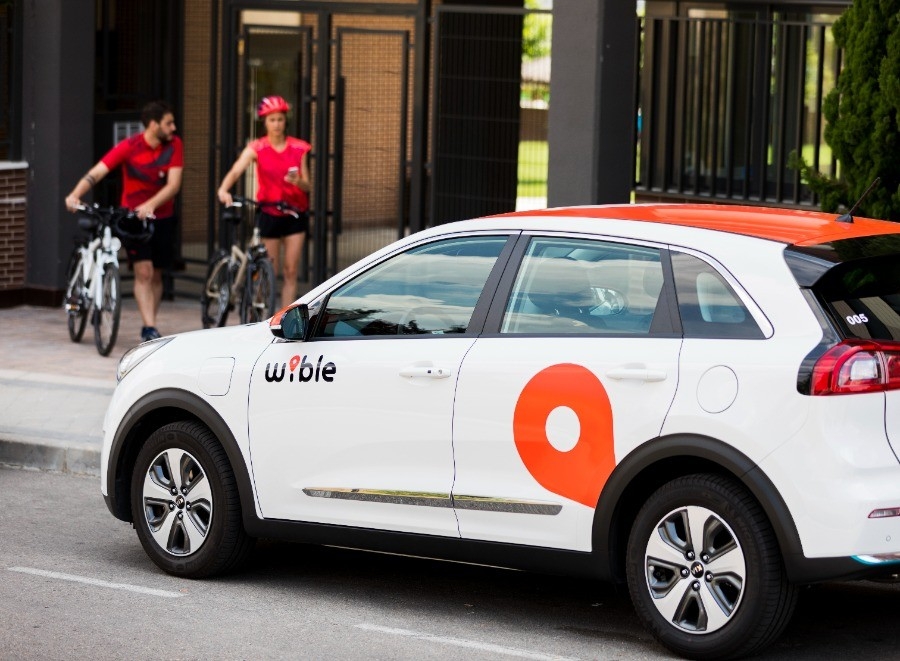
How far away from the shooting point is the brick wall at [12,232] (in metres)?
15.3

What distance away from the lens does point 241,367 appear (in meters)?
7.11

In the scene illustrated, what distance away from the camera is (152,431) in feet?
24.8

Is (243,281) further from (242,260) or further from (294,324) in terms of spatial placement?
(294,324)

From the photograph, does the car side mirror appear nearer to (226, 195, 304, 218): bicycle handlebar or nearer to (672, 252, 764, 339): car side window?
→ (672, 252, 764, 339): car side window

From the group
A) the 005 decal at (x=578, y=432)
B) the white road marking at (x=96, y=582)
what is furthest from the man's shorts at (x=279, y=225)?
the 005 decal at (x=578, y=432)

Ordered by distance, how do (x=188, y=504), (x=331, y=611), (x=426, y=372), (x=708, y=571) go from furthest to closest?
(x=188, y=504), (x=331, y=611), (x=426, y=372), (x=708, y=571)

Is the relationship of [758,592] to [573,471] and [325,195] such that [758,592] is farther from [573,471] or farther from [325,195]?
[325,195]

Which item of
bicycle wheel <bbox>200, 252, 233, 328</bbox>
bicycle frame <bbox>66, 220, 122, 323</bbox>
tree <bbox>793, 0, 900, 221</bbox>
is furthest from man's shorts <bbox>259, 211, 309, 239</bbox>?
tree <bbox>793, 0, 900, 221</bbox>

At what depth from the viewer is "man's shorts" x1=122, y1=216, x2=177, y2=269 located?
43.1ft

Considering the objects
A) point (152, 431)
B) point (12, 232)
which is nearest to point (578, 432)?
point (152, 431)

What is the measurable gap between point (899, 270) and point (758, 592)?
131 centimetres

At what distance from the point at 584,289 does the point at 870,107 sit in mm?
3336

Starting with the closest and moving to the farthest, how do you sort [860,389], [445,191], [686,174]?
[860,389] < [686,174] < [445,191]

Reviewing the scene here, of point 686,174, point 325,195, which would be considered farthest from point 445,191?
point 686,174
